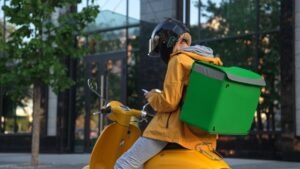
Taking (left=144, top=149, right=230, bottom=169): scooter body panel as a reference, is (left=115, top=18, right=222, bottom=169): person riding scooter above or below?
above

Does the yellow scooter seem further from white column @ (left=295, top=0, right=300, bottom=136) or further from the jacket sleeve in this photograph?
white column @ (left=295, top=0, right=300, bottom=136)

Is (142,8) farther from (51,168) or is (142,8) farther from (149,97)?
(149,97)

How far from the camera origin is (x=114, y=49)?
1759cm

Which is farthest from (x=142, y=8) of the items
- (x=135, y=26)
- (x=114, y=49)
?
(x=114, y=49)

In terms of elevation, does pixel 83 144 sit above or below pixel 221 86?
below

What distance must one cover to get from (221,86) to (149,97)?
1.77 ft

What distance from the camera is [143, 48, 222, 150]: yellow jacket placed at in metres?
3.58

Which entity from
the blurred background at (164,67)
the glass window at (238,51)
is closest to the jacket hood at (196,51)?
the blurred background at (164,67)

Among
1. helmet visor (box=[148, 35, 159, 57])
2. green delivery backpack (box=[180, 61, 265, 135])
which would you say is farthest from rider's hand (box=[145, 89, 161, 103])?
helmet visor (box=[148, 35, 159, 57])

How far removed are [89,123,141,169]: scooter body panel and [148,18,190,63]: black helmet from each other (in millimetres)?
665

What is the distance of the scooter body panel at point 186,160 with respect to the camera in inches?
138

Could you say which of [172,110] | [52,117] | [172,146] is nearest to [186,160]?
[172,146]

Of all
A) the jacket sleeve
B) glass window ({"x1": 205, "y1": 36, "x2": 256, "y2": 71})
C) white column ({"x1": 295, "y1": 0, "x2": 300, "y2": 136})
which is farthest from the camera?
glass window ({"x1": 205, "y1": 36, "x2": 256, "y2": 71})

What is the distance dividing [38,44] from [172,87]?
8.49 meters
